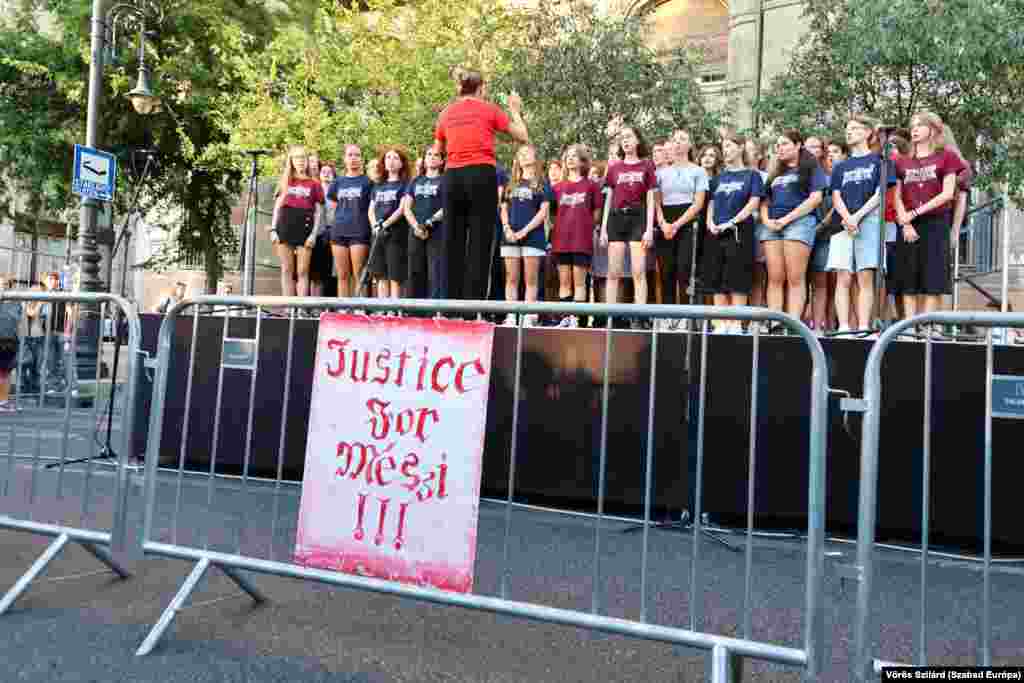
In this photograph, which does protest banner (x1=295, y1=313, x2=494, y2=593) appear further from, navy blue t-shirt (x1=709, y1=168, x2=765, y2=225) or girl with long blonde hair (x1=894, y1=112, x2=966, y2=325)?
girl with long blonde hair (x1=894, y1=112, x2=966, y2=325)

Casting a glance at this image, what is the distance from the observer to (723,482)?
20.0ft

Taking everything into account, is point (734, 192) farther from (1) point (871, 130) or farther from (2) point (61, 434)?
(2) point (61, 434)

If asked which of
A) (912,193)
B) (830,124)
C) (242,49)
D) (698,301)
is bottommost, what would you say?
(698,301)

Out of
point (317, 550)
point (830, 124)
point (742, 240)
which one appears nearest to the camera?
point (317, 550)

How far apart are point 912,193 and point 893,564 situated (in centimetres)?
366

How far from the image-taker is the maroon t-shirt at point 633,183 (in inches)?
348

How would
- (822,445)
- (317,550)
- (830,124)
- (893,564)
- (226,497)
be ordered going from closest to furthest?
(822,445), (317,550), (893,564), (226,497), (830,124)

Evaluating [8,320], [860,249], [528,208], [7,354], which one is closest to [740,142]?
[860,249]

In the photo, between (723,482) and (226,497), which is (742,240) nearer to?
(723,482)

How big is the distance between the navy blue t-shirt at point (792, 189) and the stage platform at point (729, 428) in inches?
106

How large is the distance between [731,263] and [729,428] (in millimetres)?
2845

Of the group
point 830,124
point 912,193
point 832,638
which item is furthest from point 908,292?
point 830,124

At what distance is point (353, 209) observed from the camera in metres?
10.1

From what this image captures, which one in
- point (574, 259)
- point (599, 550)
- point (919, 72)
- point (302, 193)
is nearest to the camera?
point (599, 550)
